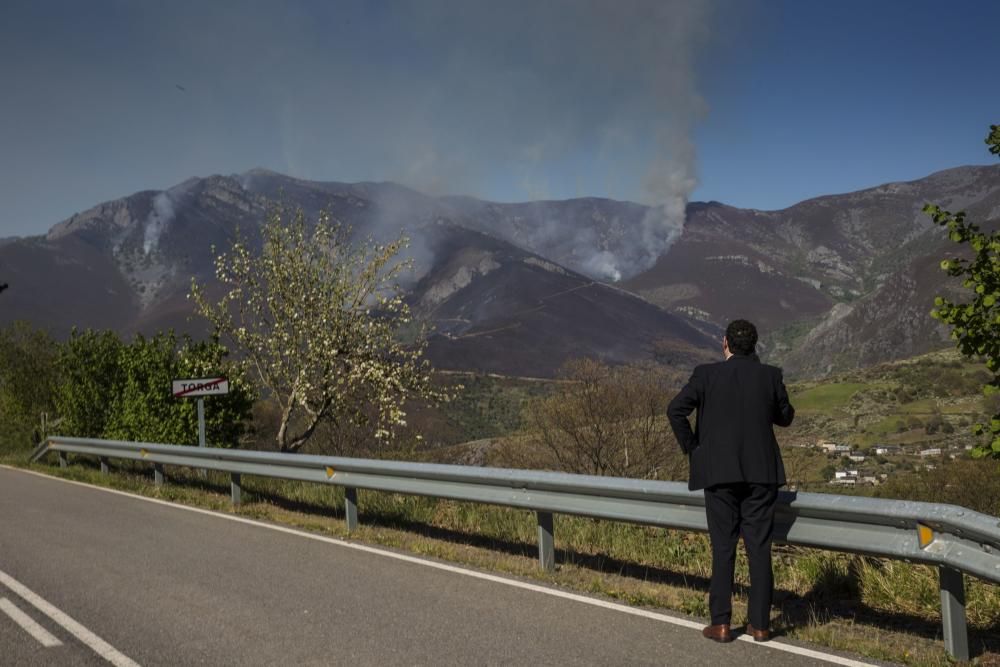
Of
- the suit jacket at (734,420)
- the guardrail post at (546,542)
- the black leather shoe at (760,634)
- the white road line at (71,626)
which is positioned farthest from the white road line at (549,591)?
the white road line at (71,626)

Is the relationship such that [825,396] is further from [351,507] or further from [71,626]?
[71,626]

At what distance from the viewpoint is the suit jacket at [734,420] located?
511 cm

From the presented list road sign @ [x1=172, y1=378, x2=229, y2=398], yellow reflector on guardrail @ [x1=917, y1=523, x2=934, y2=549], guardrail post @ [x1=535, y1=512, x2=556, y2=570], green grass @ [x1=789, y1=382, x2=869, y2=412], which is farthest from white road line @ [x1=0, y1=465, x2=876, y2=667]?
green grass @ [x1=789, y1=382, x2=869, y2=412]

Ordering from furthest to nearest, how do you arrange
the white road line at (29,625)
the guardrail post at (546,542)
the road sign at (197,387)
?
the road sign at (197,387) → the guardrail post at (546,542) → the white road line at (29,625)

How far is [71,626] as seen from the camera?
5801 millimetres

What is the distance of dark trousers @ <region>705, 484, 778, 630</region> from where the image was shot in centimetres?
514

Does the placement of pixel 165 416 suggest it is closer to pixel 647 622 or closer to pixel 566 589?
pixel 566 589

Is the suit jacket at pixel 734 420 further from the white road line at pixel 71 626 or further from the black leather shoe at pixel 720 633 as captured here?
the white road line at pixel 71 626

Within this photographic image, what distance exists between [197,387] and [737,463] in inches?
420

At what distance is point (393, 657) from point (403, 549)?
352 centimetres

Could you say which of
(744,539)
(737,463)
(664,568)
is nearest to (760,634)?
(744,539)

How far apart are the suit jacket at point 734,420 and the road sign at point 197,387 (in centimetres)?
993

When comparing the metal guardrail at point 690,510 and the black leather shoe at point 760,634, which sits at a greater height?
the metal guardrail at point 690,510

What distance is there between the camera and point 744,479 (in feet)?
16.7
